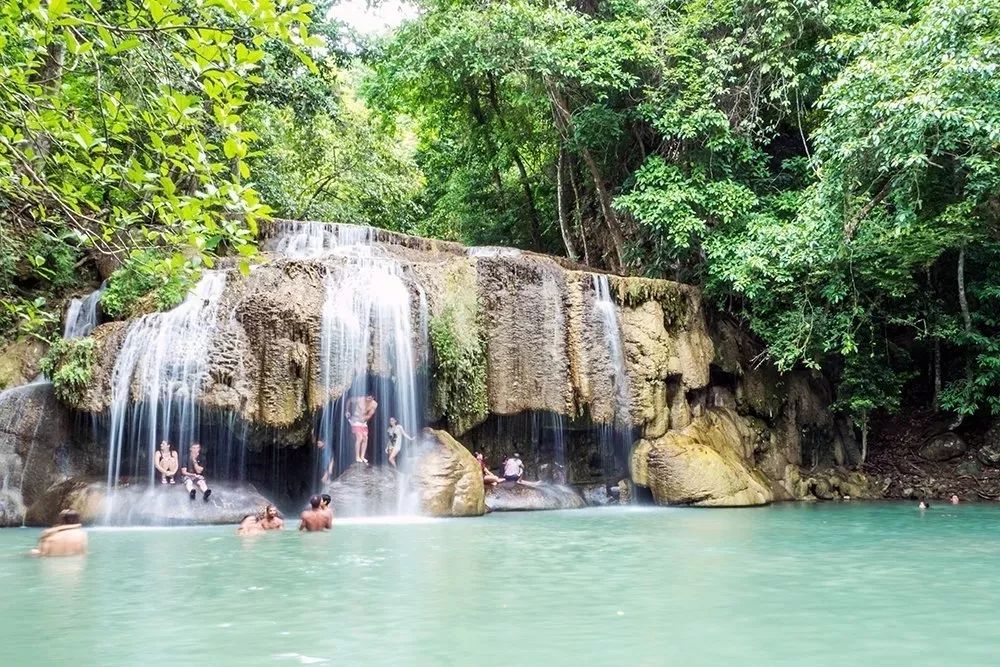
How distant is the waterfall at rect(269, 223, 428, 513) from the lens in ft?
43.9

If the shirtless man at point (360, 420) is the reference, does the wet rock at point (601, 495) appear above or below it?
below

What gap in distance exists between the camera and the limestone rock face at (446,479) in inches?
508

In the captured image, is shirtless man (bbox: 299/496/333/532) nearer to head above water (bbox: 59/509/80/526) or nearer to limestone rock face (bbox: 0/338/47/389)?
head above water (bbox: 59/509/80/526)

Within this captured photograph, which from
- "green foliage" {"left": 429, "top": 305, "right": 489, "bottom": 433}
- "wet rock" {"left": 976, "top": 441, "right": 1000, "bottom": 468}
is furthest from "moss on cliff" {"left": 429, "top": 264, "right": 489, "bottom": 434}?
"wet rock" {"left": 976, "top": 441, "right": 1000, "bottom": 468}

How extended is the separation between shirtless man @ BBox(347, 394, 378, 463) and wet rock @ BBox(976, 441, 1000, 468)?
39.5ft

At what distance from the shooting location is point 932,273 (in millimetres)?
18578

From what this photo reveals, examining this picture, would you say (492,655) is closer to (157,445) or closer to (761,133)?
(157,445)

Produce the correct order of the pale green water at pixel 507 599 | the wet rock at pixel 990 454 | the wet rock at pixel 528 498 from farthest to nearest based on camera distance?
the wet rock at pixel 990 454, the wet rock at pixel 528 498, the pale green water at pixel 507 599

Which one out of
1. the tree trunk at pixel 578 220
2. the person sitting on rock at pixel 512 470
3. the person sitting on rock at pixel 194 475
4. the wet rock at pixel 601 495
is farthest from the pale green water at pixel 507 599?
the tree trunk at pixel 578 220

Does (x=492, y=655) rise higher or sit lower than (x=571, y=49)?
lower

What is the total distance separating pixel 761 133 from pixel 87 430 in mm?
13476

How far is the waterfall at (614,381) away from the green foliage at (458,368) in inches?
97.0

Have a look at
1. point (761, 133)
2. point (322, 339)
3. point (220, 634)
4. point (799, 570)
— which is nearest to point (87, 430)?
point (322, 339)

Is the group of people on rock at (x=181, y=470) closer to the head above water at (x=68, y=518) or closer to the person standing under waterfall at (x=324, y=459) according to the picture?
the person standing under waterfall at (x=324, y=459)
